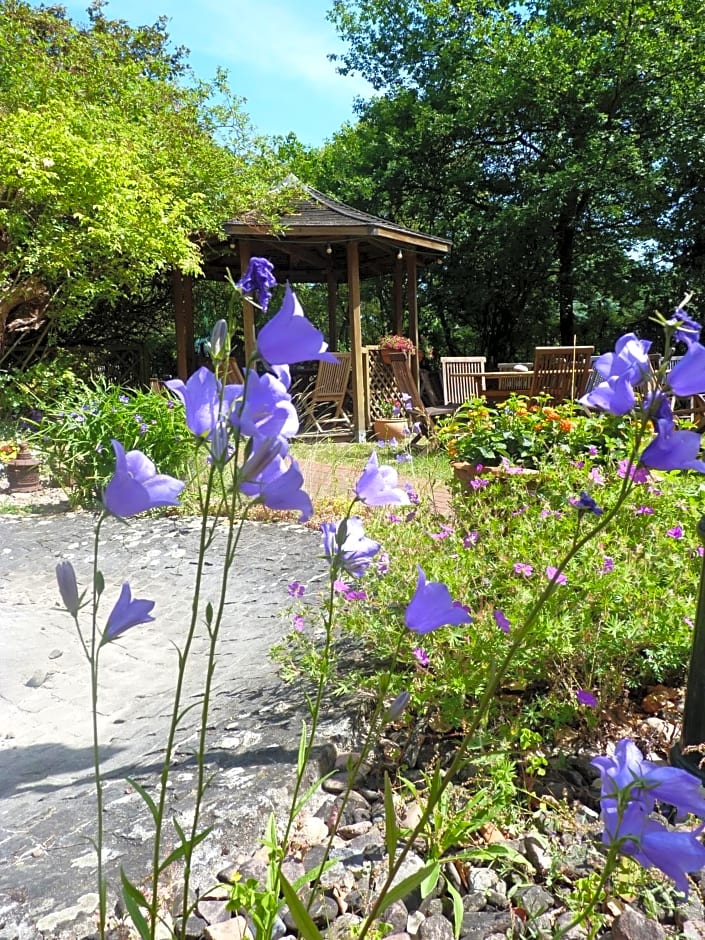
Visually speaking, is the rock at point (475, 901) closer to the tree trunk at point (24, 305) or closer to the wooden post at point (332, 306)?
the tree trunk at point (24, 305)

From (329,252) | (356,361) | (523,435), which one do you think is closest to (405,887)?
(523,435)

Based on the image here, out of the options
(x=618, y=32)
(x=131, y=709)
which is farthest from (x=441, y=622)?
(x=618, y=32)

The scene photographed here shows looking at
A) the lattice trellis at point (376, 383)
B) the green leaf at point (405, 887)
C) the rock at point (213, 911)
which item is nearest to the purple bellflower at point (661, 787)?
the green leaf at point (405, 887)

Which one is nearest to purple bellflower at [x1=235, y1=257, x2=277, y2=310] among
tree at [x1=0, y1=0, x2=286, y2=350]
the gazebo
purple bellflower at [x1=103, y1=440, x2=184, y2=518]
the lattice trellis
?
purple bellflower at [x1=103, y1=440, x2=184, y2=518]

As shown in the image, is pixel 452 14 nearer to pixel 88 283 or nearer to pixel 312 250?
pixel 312 250

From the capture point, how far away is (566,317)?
44.0ft

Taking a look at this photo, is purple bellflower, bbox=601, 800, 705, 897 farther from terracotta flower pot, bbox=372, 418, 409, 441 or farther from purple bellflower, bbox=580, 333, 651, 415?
terracotta flower pot, bbox=372, 418, 409, 441

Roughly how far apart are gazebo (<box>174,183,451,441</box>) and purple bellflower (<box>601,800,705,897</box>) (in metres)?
7.46

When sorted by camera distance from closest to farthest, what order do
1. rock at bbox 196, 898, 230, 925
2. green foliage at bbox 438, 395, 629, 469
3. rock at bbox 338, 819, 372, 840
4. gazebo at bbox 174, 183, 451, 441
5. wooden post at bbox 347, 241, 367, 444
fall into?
rock at bbox 196, 898, 230, 925 → rock at bbox 338, 819, 372, 840 → green foliage at bbox 438, 395, 629, 469 → gazebo at bbox 174, 183, 451, 441 → wooden post at bbox 347, 241, 367, 444

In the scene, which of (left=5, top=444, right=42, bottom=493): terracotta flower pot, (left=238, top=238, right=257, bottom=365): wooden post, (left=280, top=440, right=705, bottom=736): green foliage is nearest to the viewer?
(left=280, top=440, right=705, bottom=736): green foliage

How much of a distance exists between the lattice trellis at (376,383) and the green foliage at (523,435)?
17.7 ft

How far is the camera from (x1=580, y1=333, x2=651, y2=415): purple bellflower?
672mm

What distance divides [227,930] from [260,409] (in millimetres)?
994

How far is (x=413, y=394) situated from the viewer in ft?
28.2
